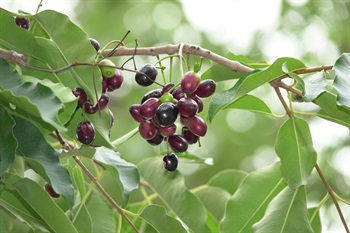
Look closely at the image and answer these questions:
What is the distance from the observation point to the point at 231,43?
19.0 ft

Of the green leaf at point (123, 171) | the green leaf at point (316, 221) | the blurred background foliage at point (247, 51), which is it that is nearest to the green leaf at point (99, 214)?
the green leaf at point (123, 171)

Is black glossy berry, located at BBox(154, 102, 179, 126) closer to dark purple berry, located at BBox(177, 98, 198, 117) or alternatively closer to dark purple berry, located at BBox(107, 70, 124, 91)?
dark purple berry, located at BBox(177, 98, 198, 117)

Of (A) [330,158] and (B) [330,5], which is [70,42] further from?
(B) [330,5]

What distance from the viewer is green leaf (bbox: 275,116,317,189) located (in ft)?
4.09

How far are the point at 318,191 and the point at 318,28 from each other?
1850mm

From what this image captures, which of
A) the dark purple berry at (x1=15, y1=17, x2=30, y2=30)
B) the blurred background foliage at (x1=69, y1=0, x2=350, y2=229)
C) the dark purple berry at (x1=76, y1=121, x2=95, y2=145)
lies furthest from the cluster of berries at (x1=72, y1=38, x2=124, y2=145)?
the blurred background foliage at (x1=69, y1=0, x2=350, y2=229)

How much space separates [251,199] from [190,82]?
43cm

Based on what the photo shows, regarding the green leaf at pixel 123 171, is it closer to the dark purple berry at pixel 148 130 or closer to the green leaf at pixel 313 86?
the dark purple berry at pixel 148 130

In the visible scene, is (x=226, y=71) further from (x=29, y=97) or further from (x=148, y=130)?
(x=29, y=97)

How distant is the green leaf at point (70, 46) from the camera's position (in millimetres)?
1028

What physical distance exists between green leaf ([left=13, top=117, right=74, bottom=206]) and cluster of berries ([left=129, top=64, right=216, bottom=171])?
15 centimetres

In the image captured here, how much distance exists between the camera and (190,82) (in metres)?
1.02

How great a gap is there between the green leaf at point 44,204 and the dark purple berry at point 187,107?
0.83 ft

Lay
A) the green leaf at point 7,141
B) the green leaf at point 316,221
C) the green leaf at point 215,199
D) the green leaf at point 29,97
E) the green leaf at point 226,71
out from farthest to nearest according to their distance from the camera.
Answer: the green leaf at point 215,199, the green leaf at point 316,221, the green leaf at point 226,71, the green leaf at point 7,141, the green leaf at point 29,97
